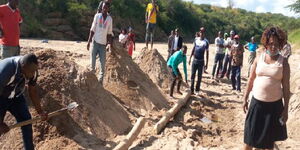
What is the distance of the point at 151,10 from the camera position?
11.1 m

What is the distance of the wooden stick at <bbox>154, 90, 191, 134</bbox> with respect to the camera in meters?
5.81

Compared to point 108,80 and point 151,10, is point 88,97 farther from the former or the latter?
point 151,10

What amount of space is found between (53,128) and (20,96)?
106 centimetres

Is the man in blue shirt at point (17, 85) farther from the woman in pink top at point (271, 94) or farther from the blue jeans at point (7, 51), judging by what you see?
the woman in pink top at point (271, 94)

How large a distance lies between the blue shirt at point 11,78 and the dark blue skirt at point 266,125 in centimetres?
257

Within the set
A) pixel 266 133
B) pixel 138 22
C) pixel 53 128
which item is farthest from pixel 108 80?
pixel 138 22

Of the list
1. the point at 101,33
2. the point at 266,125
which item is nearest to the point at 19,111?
the point at 266,125

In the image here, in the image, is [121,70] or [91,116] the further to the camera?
[121,70]

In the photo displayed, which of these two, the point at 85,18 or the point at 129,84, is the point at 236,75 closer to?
the point at 129,84

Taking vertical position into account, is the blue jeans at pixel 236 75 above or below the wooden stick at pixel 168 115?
above

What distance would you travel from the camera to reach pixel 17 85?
3652 millimetres

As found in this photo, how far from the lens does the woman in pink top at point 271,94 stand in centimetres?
370

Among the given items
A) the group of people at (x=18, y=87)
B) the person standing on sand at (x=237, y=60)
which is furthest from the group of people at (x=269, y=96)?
the person standing on sand at (x=237, y=60)

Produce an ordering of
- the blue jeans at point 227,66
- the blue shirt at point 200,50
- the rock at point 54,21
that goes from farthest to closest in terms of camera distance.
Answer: the rock at point 54,21 → the blue jeans at point 227,66 → the blue shirt at point 200,50
